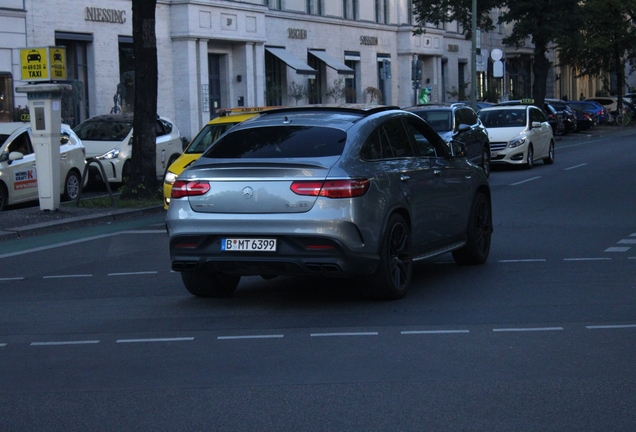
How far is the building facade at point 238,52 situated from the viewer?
3369 cm

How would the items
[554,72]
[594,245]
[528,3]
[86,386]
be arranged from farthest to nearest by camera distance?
1. [554,72]
2. [528,3]
3. [594,245]
4. [86,386]

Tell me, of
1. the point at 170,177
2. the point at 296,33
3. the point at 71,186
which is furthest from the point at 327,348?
the point at 296,33

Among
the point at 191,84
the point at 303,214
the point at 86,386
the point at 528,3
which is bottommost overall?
the point at 86,386

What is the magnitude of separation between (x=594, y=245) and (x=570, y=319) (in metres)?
4.44

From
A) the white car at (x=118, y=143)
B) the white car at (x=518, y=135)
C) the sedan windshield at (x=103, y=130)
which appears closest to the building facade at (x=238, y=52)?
the sedan windshield at (x=103, y=130)

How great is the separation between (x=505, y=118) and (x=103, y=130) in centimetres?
1043

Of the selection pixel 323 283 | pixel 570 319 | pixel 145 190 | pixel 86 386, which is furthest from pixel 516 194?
pixel 86 386

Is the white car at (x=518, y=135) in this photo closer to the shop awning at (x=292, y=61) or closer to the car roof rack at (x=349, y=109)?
the car roof rack at (x=349, y=109)

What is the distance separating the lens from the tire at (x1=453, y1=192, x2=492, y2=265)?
10.9 metres

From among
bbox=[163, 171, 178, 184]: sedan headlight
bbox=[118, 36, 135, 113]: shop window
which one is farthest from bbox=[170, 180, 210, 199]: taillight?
bbox=[118, 36, 135, 113]: shop window

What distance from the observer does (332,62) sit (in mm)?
49281

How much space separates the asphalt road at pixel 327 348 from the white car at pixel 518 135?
45.6 feet

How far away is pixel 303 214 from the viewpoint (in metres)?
8.46

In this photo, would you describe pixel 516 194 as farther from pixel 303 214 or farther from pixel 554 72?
pixel 554 72
